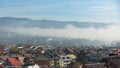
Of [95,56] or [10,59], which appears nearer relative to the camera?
[10,59]

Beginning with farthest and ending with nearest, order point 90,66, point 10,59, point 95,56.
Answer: point 95,56, point 10,59, point 90,66

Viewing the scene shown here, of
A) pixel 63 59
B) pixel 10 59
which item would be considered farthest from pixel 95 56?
pixel 10 59

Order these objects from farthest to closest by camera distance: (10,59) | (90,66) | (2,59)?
(2,59)
(10,59)
(90,66)

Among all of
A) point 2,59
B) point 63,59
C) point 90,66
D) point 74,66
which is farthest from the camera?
point 63,59

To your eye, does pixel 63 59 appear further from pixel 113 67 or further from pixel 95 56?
pixel 113 67

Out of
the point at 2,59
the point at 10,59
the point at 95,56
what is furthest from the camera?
the point at 95,56

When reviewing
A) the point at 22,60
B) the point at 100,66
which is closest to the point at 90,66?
the point at 100,66

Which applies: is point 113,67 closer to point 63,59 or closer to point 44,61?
point 44,61

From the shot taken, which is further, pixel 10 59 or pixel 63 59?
pixel 63 59
